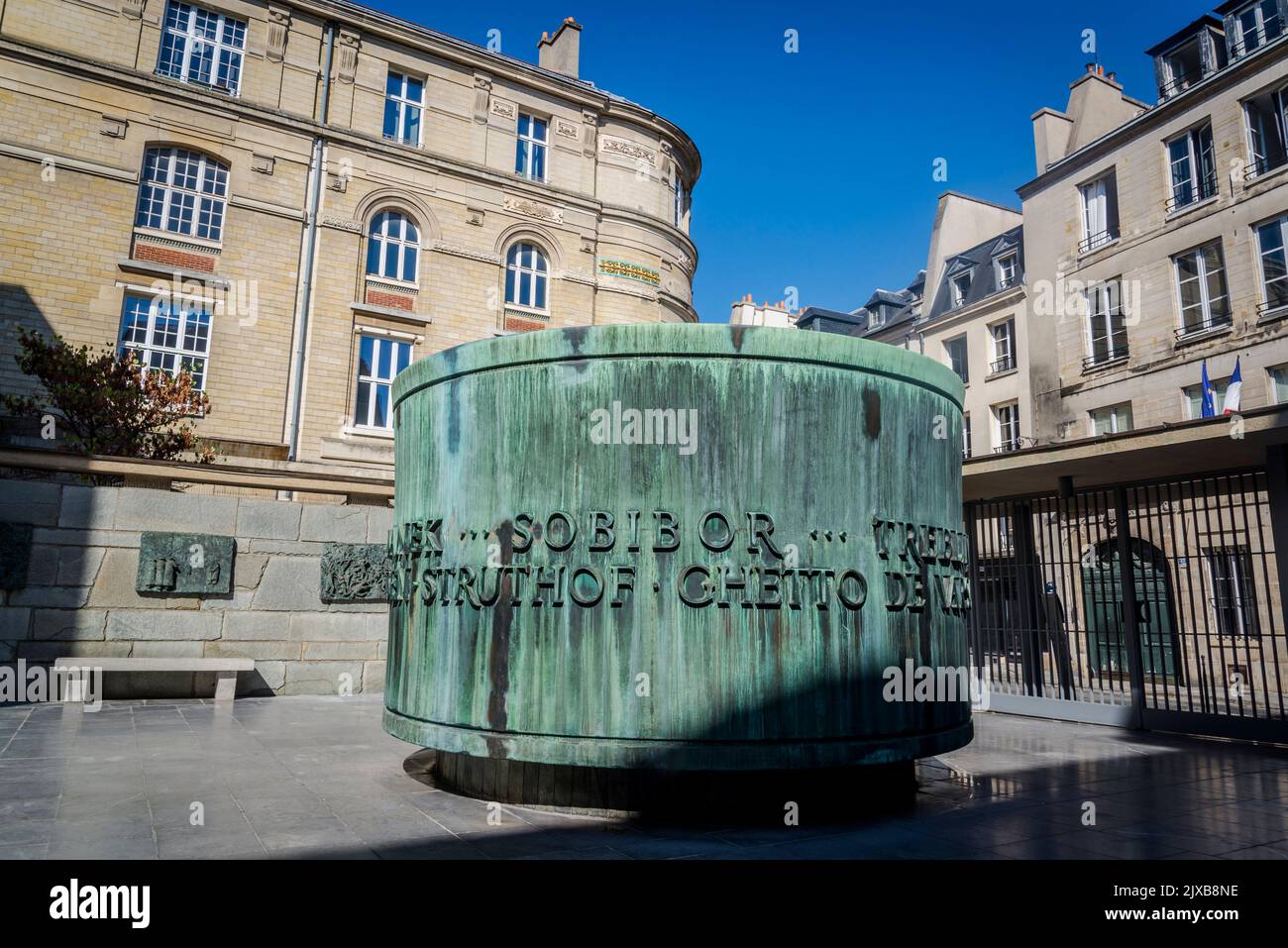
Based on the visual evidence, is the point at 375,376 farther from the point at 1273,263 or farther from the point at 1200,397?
the point at 1273,263

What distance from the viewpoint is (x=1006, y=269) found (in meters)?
31.0

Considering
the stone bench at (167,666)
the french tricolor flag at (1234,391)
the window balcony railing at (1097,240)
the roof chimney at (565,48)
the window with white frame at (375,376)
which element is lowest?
the stone bench at (167,666)

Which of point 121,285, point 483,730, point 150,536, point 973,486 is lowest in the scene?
point 483,730

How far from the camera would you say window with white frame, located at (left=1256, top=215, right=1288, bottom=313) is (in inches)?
798

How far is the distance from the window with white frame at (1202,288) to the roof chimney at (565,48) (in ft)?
69.4

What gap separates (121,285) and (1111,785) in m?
24.1

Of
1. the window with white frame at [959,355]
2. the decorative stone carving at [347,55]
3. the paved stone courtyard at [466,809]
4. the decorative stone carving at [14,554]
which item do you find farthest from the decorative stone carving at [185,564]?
the window with white frame at [959,355]

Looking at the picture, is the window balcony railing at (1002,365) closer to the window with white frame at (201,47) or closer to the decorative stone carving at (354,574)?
the decorative stone carving at (354,574)

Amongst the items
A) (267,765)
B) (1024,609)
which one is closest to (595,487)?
(267,765)

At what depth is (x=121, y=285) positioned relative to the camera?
21.4 m

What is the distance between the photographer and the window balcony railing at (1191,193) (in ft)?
73.5

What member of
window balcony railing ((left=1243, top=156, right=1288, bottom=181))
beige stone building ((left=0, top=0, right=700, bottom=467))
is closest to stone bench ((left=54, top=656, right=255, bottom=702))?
beige stone building ((left=0, top=0, right=700, bottom=467))
